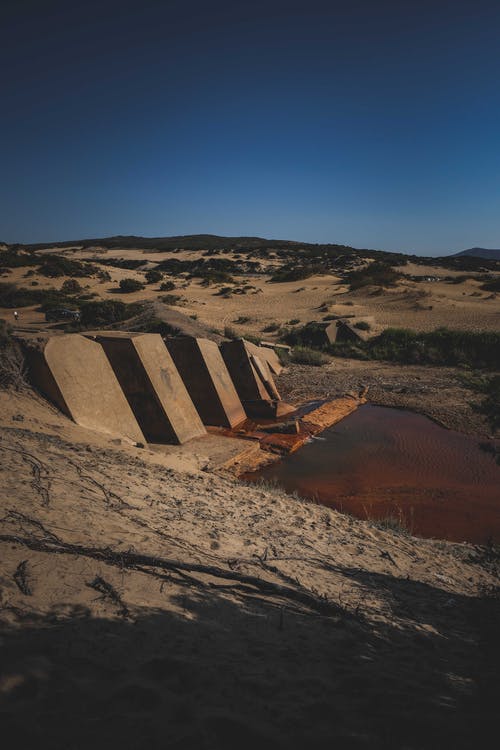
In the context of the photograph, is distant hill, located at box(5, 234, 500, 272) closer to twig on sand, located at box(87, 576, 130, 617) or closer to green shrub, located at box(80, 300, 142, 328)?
green shrub, located at box(80, 300, 142, 328)

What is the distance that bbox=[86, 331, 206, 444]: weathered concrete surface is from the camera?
7156mm

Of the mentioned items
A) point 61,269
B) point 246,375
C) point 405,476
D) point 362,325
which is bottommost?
point 405,476

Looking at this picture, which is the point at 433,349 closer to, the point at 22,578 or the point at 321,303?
the point at 321,303

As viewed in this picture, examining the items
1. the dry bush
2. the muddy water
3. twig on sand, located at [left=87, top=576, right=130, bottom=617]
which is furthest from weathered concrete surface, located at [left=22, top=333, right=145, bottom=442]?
twig on sand, located at [left=87, top=576, right=130, bottom=617]

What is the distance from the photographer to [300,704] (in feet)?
6.11

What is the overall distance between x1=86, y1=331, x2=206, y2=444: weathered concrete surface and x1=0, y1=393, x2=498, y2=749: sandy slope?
2490mm

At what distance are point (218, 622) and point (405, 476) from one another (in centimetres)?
525

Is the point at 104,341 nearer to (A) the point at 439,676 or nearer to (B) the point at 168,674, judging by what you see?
(B) the point at 168,674

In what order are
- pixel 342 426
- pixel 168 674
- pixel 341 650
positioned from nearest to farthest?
1. pixel 168 674
2. pixel 341 650
3. pixel 342 426

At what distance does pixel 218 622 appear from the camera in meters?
2.54

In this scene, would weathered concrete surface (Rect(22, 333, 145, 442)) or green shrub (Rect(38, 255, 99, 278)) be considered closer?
weathered concrete surface (Rect(22, 333, 145, 442))

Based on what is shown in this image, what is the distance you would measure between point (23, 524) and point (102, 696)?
1.77m

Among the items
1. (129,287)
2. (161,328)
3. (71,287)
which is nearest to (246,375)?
(161,328)

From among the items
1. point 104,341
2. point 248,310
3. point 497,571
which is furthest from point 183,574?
point 248,310
